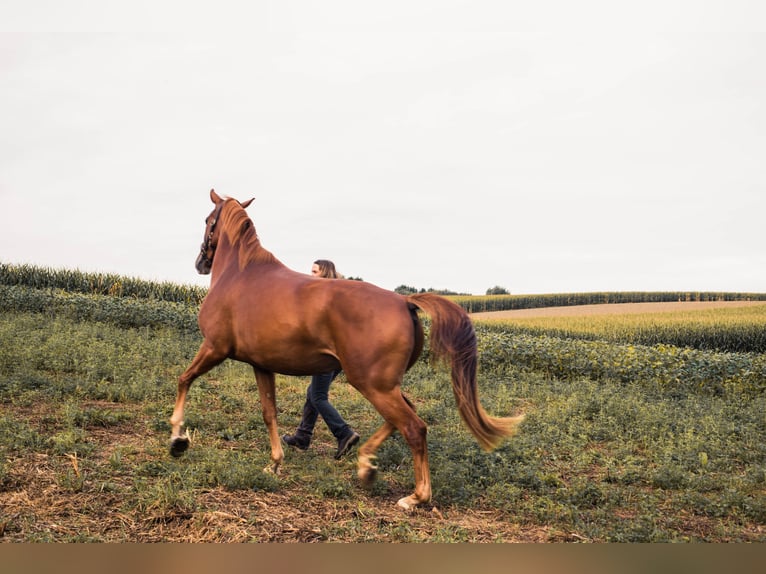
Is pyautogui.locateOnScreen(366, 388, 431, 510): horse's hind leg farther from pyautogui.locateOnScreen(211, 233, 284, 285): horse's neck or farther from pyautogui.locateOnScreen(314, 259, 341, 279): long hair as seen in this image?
pyautogui.locateOnScreen(314, 259, 341, 279): long hair

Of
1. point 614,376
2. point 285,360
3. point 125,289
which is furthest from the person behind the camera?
point 125,289

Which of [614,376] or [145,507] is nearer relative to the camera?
[145,507]

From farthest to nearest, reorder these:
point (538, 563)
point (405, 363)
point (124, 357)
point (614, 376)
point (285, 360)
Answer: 1. point (614, 376)
2. point (124, 357)
3. point (285, 360)
4. point (405, 363)
5. point (538, 563)

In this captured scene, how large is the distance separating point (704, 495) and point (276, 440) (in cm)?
415

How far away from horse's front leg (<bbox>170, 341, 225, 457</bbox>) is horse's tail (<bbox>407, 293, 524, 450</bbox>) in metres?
2.08

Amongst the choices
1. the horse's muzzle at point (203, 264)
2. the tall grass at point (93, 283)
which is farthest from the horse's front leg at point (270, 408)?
the tall grass at point (93, 283)

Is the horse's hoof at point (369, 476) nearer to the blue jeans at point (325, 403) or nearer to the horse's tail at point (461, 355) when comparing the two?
the horse's tail at point (461, 355)

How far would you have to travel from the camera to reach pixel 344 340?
17.2ft

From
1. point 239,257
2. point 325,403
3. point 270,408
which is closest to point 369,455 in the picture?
point 270,408

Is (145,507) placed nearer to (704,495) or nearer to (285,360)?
(285,360)

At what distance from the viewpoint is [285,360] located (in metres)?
5.62

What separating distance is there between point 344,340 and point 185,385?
1.94 metres

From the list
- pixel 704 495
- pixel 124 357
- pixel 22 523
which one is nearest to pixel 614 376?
pixel 704 495

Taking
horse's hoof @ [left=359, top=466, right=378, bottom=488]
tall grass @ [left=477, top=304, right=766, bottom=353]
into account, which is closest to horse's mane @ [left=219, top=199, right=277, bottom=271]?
horse's hoof @ [left=359, top=466, right=378, bottom=488]
